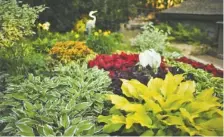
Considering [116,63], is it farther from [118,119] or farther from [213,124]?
[213,124]

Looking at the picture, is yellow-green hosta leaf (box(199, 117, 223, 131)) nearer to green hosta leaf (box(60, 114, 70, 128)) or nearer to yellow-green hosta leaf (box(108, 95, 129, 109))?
yellow-green hosta leaf (box(108, 95, 129, 109))

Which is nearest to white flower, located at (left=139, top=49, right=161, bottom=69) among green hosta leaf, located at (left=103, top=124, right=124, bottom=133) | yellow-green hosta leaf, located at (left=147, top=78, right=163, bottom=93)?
yellow-green hosta leaf, located at (left=147, top=78, right=163, bottom=93)

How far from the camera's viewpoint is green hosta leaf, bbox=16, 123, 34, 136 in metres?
2.40

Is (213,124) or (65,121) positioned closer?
(213,124)

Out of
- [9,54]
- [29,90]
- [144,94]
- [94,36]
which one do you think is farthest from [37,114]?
[94,36]

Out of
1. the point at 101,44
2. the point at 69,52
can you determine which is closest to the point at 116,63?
the point at 69,52

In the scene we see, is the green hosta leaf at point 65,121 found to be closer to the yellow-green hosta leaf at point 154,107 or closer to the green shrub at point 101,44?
the yellow-green hosta leaf at point 154,107

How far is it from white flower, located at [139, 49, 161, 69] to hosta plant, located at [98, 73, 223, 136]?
0.82m

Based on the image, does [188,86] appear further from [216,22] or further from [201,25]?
[201,25]

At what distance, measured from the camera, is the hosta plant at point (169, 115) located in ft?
7.39

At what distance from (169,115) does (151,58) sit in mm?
1200

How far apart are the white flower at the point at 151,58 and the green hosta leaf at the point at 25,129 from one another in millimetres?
1502

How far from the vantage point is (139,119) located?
2299mm

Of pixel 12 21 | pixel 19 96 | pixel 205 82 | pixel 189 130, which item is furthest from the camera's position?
pixel 12 21
